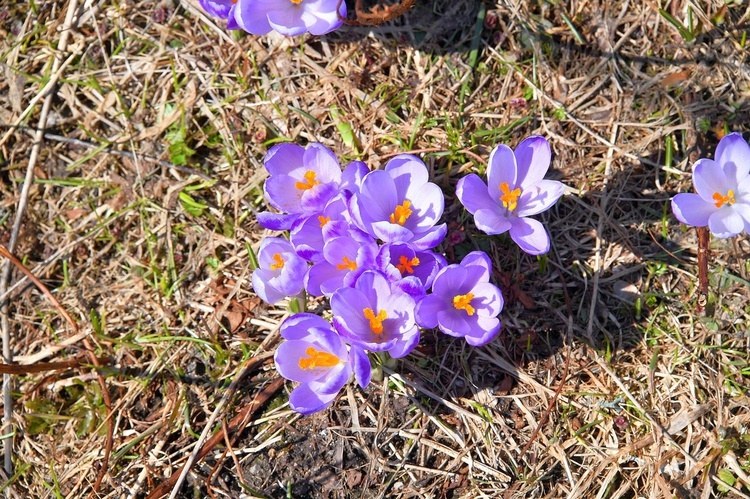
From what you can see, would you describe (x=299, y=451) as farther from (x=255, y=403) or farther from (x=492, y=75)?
(x=492, y=75)

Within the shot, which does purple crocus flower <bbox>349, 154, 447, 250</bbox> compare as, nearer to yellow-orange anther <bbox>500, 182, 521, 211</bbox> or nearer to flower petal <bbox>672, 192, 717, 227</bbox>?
yellow-orange anther <bbox>500, 182, 521, 211</bbox>

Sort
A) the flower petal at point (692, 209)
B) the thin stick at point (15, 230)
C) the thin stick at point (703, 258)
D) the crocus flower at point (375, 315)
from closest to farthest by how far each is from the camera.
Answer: the crocus flower at point (375, 315) < the flower petal at point (692, 209) < the thin stick at point (703, 258) < the thin stick at point (15, 230)

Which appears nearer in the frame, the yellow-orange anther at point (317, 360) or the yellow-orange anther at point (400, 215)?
the yellow-orange anther at point (317, 360)

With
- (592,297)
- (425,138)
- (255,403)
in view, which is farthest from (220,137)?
(592,297)

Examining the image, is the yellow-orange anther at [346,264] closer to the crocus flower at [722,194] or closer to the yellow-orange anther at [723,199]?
the crocus flower at [722,194]

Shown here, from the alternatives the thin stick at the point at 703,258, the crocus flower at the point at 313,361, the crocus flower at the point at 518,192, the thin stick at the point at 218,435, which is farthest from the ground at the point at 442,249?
the crocus flower at the point at 313,361

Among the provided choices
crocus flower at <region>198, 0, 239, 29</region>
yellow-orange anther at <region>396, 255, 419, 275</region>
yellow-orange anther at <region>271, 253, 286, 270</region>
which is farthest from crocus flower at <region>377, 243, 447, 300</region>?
crocus flower at <region>198, 0, 239, 29</region>

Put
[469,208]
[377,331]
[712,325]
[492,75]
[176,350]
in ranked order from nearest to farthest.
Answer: [377,331], [469,208], [712,325], [176,350], [492,75]
